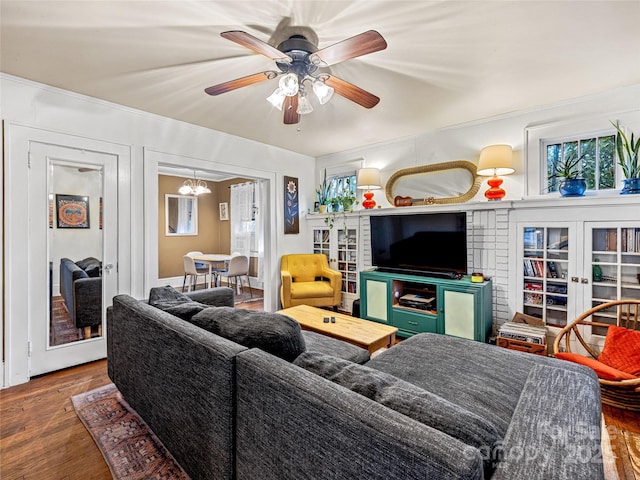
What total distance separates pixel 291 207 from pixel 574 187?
3.36 m

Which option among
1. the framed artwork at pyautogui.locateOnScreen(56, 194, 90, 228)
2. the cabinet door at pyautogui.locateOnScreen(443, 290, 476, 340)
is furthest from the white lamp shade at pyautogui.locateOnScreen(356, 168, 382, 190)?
the framed artwork at pyautogui.locateOnScreen(56, 194, 90, 228)

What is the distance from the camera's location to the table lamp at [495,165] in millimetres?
3086

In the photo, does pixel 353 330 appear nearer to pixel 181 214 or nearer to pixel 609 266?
pixel 609 266

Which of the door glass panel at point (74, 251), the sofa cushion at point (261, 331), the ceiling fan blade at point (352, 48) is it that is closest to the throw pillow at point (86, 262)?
the door glass panel at point (74, 251)

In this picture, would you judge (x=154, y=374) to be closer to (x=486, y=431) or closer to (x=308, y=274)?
(x=486, y=431)

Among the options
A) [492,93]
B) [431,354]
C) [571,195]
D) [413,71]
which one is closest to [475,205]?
[571,195]

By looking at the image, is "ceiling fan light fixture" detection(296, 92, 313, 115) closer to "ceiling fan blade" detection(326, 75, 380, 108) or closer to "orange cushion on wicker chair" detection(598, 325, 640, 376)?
"ceiling fan blade" detection(326, 75, 380, 108)

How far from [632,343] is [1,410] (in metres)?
4.44

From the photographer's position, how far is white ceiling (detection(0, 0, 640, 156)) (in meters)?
1.73

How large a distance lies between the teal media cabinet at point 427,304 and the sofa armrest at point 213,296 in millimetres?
1741

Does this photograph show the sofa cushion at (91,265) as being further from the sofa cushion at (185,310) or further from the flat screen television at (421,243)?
the flat screen television at (421,243)

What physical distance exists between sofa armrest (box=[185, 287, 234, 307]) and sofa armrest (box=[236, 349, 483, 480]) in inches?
67.0

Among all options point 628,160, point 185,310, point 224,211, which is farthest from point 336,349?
point 224,211

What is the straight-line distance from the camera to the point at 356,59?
2223 millimetres
